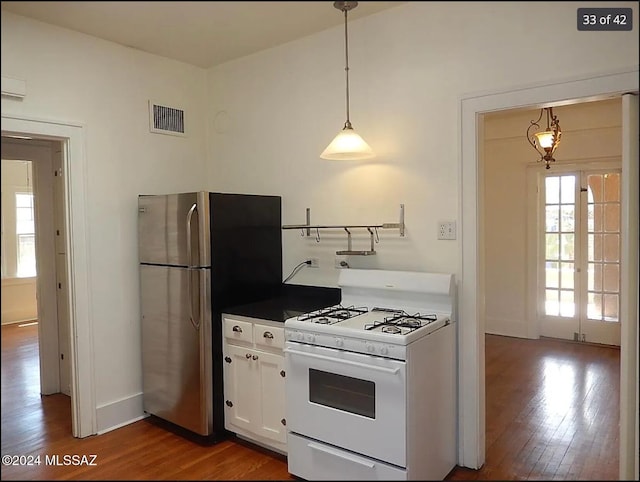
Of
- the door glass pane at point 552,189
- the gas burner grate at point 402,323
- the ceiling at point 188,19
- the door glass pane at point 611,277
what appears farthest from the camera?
the door glass pane at point 552,189

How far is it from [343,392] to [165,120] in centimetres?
221

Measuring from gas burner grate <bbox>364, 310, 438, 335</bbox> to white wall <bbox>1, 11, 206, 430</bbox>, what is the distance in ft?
5.62

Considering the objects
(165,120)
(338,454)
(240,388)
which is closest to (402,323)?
(338,454)

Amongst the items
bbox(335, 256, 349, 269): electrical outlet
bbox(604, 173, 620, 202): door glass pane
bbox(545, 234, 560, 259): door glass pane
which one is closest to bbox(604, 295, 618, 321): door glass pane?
bbox(545, 234, 560, 259): door glass pane

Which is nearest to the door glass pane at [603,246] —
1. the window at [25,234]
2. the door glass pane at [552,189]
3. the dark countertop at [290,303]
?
the door glass pane at [552,189]

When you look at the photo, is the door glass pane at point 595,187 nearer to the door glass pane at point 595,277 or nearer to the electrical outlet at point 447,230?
the door glass pane at point 595,277

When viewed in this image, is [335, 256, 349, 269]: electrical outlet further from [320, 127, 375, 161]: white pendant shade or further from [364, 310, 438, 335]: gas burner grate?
[320, 127, 375, 161]: white pendant shade

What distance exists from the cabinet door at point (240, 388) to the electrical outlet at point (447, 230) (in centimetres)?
124

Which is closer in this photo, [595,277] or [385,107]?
[385,107]

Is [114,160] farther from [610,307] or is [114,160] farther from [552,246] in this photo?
[610,307]

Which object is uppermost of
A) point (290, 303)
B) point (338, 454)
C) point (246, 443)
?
point (290, 303)

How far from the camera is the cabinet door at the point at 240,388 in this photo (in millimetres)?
2838

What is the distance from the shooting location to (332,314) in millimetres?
2680

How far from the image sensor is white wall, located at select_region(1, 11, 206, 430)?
9.31ft
